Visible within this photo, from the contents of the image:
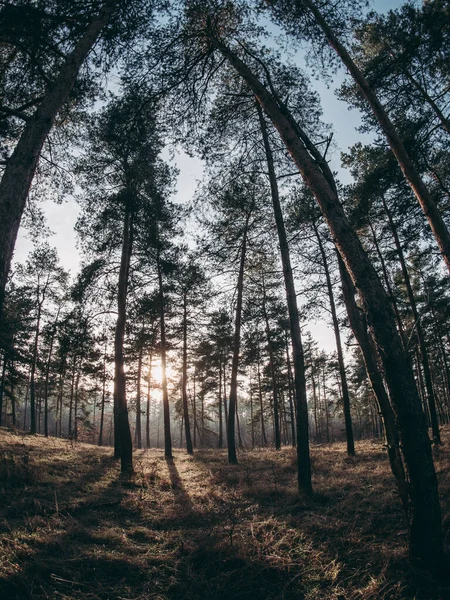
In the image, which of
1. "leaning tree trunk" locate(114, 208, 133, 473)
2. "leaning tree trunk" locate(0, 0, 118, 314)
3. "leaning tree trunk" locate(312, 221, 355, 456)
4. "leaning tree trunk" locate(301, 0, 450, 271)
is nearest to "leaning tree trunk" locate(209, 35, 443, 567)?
"leaning tree trunk" locate(301, 0, 450, 271)

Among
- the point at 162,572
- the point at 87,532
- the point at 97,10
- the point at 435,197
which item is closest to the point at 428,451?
the point at 162,572

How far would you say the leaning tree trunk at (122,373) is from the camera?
35.3ft

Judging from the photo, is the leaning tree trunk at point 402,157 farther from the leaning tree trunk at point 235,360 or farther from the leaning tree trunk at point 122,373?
the leaning tree trunk at point 122,373

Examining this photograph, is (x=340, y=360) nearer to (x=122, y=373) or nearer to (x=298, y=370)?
(x=298, y=370)

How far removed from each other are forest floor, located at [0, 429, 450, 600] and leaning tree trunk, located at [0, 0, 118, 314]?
342cm

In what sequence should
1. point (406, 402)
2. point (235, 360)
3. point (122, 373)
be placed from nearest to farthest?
point (406, 402)
point (122, 373)
point (235, 360)

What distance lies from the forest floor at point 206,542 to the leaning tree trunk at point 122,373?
2.66 m

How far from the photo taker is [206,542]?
4.40 m

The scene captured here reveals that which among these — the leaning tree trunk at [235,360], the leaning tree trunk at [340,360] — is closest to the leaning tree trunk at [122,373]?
the leaning tree trunk at [235,360]

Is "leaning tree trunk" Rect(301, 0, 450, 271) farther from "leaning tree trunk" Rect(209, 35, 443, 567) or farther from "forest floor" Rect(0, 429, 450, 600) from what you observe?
"forest floor" Rect(0, 429, 450, 600)

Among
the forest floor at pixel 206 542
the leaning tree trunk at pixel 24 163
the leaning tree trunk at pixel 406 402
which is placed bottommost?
the forest floor at pixel 206 542

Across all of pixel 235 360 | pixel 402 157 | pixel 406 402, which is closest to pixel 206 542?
pixel 406 402

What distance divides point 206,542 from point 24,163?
21.4 feet

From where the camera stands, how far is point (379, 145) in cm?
933
